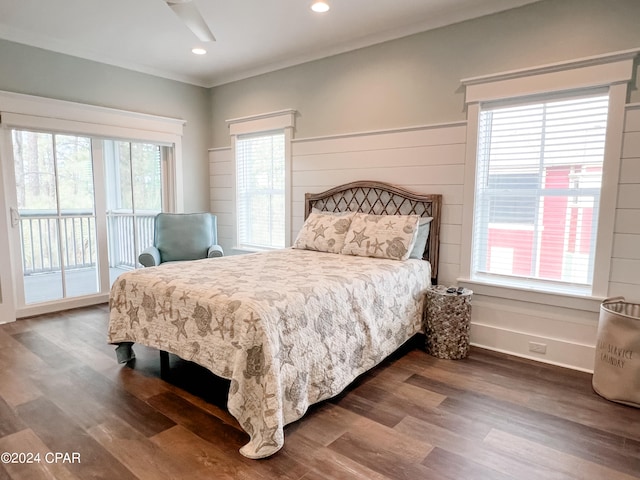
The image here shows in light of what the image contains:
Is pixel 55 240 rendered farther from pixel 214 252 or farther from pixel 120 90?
pixel 120 90

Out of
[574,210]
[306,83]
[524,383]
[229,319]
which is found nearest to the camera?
[229,319]

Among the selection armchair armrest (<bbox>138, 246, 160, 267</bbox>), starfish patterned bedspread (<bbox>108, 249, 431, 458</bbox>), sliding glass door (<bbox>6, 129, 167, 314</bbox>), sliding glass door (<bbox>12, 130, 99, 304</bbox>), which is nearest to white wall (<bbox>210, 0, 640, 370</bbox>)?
starfish patterned bedspread (<bbox>108, 249, 431, 458</bbox>)

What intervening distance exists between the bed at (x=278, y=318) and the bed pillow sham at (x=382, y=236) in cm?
2

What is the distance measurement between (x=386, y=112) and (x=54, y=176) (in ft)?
11.3

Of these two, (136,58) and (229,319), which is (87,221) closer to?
(136,58)

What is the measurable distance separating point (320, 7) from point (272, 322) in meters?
2.51

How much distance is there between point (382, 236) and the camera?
10.5 ft

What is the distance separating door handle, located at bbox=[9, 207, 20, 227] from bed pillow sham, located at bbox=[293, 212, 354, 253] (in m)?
2.71

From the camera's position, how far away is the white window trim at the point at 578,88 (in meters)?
2.52

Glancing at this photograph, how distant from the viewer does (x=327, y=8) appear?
3.03 m

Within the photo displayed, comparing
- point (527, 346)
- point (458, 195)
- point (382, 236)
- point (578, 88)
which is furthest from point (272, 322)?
point (578, 88)


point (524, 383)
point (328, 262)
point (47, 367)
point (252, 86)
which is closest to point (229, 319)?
point (328, 262)

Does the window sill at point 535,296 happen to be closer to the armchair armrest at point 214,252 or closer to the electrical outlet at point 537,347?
the electrical outlet at point 537,347

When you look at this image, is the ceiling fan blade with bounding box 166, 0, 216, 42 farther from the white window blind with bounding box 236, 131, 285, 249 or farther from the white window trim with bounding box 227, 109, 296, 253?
the white window blind with bounding box 236, 131, 285, 249
